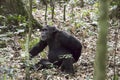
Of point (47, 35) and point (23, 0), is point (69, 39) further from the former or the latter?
point (23, 0)

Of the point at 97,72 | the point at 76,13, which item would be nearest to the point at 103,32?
the point at 97,72

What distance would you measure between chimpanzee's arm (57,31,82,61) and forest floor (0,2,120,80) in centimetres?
30

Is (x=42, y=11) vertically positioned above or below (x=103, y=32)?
below

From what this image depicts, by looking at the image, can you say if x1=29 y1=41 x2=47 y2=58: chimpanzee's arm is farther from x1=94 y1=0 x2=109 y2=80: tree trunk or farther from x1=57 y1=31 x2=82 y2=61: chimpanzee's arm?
x1=94 y1=0 x2=109 y2=80: tree trunk

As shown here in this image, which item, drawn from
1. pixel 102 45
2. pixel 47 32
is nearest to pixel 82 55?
pixel 47 32

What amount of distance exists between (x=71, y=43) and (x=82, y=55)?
35.0 inches

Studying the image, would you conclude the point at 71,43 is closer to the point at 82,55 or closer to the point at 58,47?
the point at 58,47

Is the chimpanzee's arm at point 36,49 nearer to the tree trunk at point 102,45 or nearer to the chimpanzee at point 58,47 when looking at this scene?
the chimpanzee at point 58,47

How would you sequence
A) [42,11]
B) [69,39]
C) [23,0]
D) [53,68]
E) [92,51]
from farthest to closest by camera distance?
[42,11] → [23,0] → [92,51] → [69,39] → [53,68]

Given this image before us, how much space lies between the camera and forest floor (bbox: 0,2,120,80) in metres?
6.00

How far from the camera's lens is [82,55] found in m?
7.92

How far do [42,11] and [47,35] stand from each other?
17.1ft

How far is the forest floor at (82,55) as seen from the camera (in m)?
6.00

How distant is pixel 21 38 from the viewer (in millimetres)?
8812
